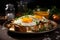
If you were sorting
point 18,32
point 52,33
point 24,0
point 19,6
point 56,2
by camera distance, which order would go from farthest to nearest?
point 56,2 < point 24,0 < point 19,6 < point 52,33 < point 18,32

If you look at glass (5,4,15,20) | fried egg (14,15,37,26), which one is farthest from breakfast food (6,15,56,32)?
glass (5,4,15,20)

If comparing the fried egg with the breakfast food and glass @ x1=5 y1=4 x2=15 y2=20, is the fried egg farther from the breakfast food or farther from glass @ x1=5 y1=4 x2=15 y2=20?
glass @ x1=5 y1=4 x2=15 y2=20

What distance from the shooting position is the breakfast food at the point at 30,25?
1461mm

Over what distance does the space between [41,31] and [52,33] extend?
0.13 m

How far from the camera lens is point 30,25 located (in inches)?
58.2

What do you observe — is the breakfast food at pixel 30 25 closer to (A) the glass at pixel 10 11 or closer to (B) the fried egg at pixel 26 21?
(B) the fried egg at pixel 26 21

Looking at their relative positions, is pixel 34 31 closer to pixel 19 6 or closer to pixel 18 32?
pixel 18 32

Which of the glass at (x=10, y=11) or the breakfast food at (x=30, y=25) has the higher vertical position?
the glass at (x=10, y=11)

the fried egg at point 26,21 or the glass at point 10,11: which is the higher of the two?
the glass at point 10,11

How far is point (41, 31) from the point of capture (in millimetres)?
1446

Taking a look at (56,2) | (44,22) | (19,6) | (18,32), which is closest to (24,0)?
(19,6)

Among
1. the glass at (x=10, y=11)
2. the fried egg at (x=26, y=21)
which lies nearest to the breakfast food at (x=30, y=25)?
the fried egg at (x=26, y=21)

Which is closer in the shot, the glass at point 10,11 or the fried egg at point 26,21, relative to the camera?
the fried egg at point 26,21

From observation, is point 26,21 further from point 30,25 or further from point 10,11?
point 10,11
